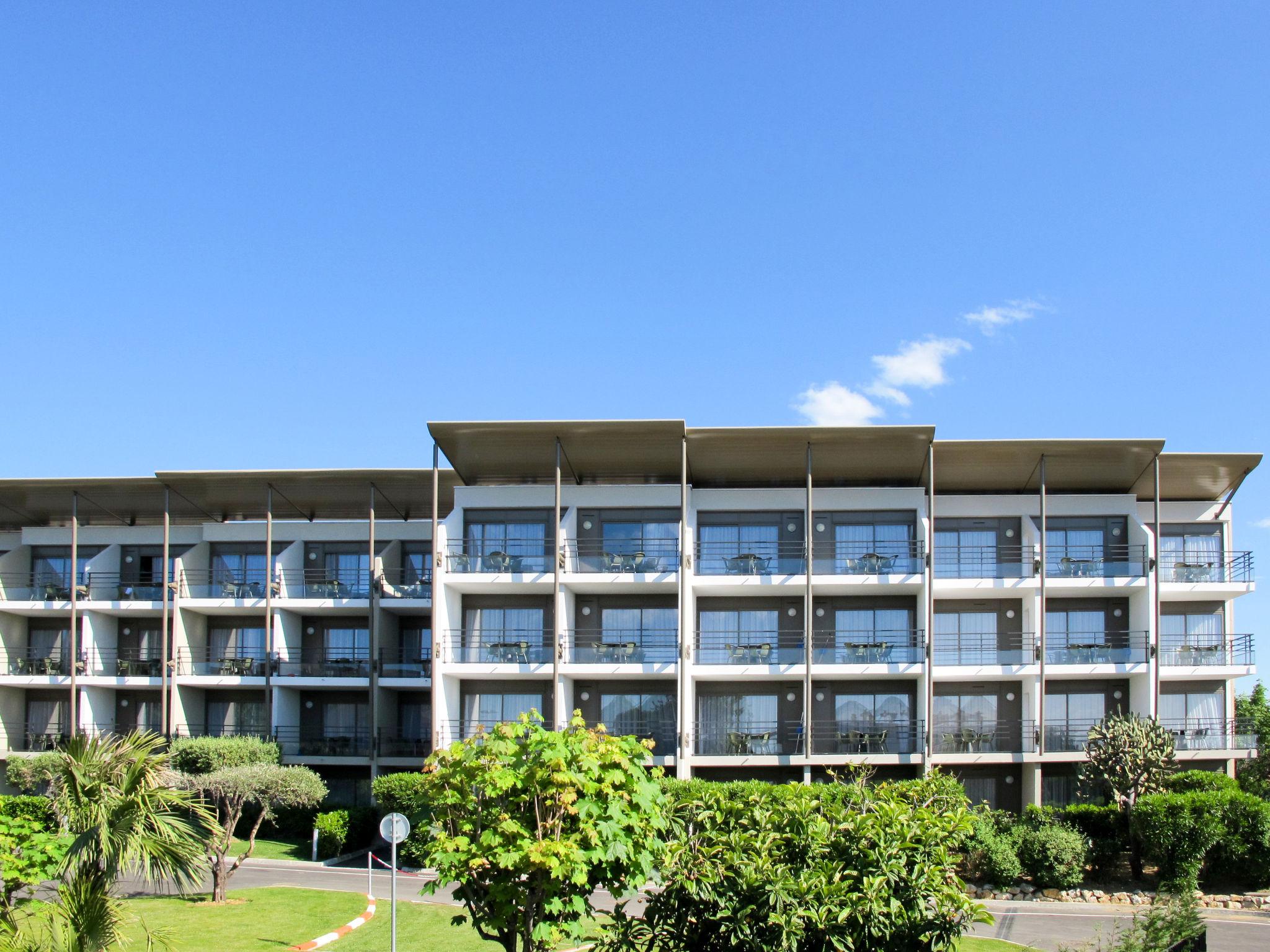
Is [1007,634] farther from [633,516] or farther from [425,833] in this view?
[425,833]

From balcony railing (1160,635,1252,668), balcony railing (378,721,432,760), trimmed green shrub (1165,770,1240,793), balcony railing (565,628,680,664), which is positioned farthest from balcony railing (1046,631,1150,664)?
balcony railing (378,721,432,760)

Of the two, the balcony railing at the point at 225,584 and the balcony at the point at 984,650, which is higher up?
the balcony railing at the point at 225,584

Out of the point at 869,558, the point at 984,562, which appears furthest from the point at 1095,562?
the point at 869,558

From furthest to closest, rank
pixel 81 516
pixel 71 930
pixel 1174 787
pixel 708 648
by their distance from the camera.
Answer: pixel 81 516
pixel 708 648
pixel 1174 787
pixel 71 930

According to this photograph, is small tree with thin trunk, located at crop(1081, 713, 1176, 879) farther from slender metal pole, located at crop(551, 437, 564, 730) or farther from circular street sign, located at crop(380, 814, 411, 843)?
circular street sign, located at crop(380, 814, 411, 843)

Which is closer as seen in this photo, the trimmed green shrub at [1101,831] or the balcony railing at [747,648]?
the trimmed green shrub at [1101,831]

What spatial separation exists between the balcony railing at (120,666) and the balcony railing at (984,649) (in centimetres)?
2699

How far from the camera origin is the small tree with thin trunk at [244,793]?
81.1 feet

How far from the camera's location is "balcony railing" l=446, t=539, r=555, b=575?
3456 cm

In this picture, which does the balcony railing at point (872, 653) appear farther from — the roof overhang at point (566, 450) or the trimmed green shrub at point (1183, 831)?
the trimmed green shrub at point (1183, 831)

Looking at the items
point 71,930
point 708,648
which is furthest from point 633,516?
point 71,930

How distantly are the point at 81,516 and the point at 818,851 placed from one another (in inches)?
1464

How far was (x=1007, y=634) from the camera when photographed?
3616 centimetres

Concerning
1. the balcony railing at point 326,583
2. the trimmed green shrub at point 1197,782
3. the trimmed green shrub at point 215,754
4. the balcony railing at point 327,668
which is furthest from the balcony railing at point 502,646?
the trimmed green shrub at point 1197,782
